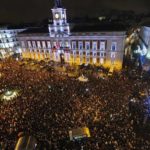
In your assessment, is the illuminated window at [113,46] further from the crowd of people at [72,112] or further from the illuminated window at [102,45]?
the crowd of people at [72,112]

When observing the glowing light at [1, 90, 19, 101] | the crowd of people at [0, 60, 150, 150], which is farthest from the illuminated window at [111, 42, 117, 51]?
the glowing light at [1, 90, 19, 101]

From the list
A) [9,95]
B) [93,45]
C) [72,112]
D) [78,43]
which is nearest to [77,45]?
[78,43]

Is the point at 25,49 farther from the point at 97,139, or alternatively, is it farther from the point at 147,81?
the point at 97,139

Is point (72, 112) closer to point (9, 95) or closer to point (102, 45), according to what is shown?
point (9, 95)

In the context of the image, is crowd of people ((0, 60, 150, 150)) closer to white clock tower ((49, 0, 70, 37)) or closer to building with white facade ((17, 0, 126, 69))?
building with white facade ((17, 0, 126, 69))

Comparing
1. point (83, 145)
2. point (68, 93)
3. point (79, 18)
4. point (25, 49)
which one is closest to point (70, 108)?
point (68, 93)

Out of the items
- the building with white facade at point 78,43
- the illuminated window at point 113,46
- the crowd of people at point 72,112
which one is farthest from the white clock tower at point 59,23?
the crowd of people at point 72,112
